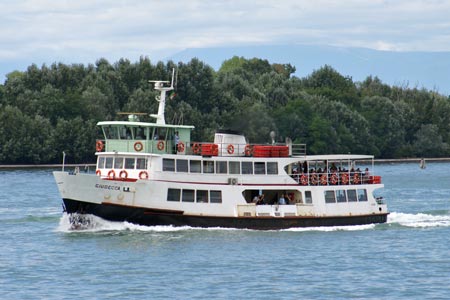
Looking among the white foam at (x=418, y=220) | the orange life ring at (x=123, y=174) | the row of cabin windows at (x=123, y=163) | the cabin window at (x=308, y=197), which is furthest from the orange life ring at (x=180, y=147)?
the white foam at (x=418, y=220)

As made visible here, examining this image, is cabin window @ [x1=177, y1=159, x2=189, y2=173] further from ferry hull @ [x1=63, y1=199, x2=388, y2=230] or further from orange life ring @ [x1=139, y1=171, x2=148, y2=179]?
ferry hull @ [x1=63, y1=199, x2=388, y2=230]

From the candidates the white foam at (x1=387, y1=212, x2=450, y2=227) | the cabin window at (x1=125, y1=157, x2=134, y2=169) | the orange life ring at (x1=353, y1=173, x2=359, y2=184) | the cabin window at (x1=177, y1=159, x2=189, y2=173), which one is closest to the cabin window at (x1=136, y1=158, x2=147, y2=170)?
the cabin window at (x1=125, y1=157, x2=134, y2=169)

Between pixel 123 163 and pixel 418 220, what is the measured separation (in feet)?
63.0

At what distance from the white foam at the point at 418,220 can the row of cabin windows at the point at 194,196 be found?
1225cm

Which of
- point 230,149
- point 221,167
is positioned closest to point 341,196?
point 230,149

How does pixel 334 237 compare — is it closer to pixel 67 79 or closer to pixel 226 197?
pixel 226 197

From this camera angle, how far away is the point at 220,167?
5450cm

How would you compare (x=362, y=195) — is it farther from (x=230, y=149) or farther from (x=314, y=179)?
(x=230, y=149)

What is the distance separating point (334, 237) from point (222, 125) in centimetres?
7929

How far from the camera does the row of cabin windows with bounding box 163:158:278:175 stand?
2112 inches

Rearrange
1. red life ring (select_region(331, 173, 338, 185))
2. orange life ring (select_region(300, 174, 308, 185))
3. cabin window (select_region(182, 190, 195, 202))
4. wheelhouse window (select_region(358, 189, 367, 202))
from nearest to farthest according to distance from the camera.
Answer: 1. cabin window (select_region(182, 190, 195, 202))
2. orange life ring (select_region(300, 174, 308, 185))
3. red life ring (select_region(331, 173, 338, 185))
4. wheelhouse window (select_region(358, 189, 367, 202))

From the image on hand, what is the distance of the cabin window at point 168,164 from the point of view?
53.4 m

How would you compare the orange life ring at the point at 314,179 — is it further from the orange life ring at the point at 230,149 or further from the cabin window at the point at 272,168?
the orange life ring at the point at 230,149

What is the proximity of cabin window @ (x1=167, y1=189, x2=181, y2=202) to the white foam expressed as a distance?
46.8 feet
